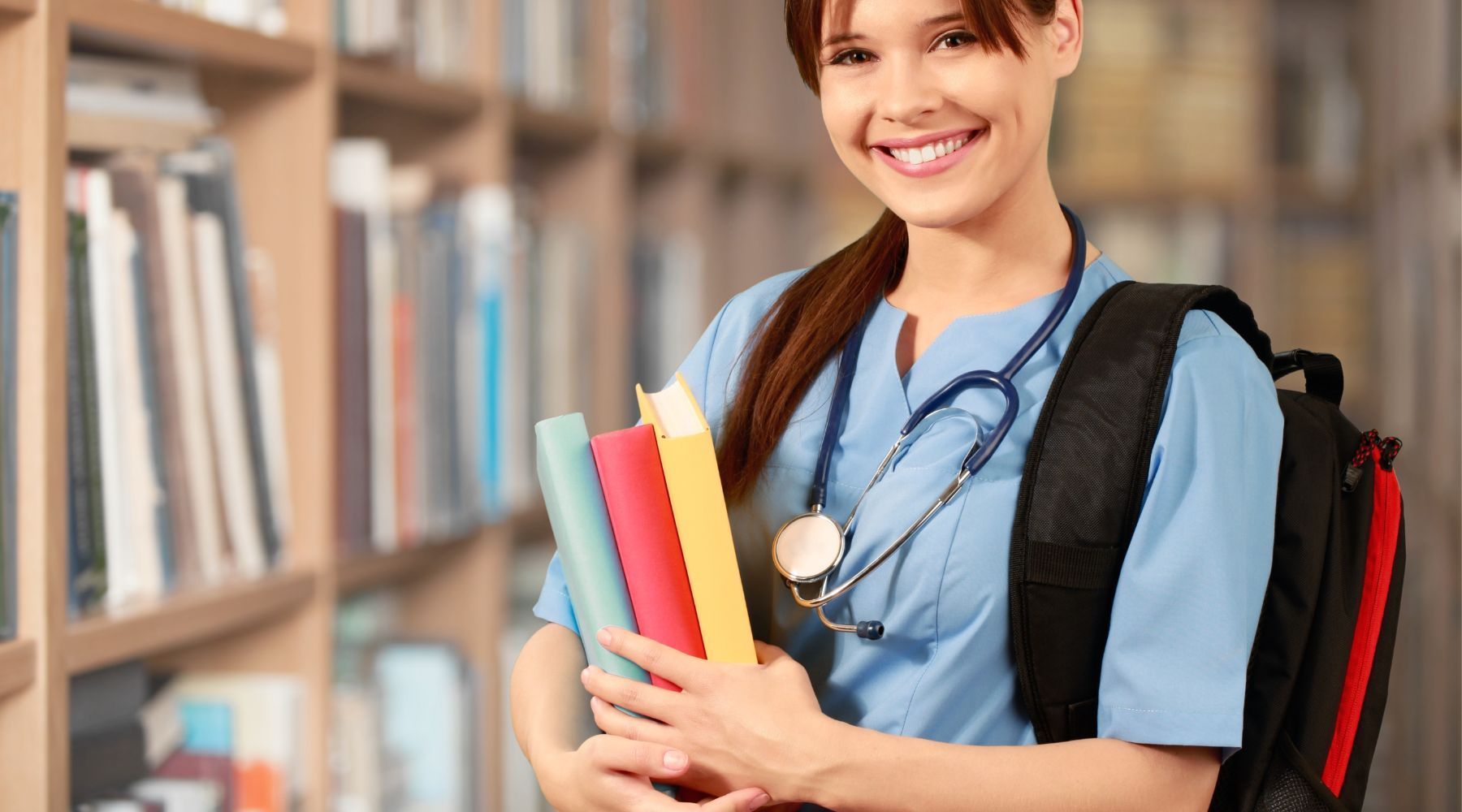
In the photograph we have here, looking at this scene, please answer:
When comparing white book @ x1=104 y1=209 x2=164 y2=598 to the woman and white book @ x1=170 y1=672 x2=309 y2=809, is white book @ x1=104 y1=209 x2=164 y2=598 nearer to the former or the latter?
white book @ x1=170 y1=672 x2=309 y2=809

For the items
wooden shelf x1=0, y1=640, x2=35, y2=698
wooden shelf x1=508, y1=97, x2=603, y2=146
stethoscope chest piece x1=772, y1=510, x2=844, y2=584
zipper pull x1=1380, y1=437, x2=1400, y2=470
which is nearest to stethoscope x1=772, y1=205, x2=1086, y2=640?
stethoscope chest piece x1=772, y1=510, x2=844, y2=584

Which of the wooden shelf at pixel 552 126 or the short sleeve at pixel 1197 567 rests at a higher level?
the wooden shelf at pixel 552 126

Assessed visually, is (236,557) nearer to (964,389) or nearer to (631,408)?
(964,389)

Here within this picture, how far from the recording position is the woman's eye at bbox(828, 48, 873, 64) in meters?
0.91

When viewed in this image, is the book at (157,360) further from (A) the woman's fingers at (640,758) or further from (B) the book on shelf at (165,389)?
(A) the woman's fingers at (640,758)

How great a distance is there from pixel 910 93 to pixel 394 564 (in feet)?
3.65

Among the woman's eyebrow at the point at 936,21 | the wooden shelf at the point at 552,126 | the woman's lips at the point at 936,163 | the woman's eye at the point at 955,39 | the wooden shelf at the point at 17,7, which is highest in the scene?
the wooden shelf at the point at 552,126

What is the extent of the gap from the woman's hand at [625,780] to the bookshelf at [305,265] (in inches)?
20.4

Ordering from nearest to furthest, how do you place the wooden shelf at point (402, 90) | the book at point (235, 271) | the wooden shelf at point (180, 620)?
the wooden shelf at point (180, 620) < the book at point (235, 271) < the wooden shelf at point (402, 90)

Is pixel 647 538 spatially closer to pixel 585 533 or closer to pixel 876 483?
pixel 585 533

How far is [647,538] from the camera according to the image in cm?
85

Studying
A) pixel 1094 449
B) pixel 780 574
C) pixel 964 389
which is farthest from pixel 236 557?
pixel 1094 449

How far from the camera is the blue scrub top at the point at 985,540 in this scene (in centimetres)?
80

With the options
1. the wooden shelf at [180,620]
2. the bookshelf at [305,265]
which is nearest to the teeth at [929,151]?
the bookshelf at [305,265]
